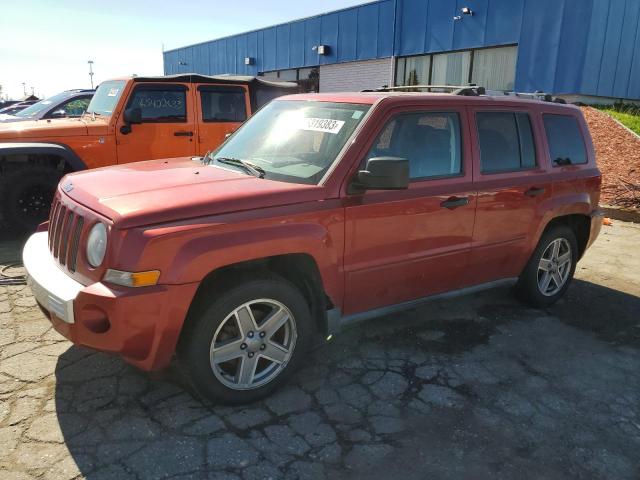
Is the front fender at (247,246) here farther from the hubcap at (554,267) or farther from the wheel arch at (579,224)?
the wheel arch at (579,224)

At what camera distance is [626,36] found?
16.1 metres

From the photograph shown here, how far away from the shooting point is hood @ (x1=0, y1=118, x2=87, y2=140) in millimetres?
6238

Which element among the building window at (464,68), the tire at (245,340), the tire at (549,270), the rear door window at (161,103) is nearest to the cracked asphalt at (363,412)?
the tire at (245,340)

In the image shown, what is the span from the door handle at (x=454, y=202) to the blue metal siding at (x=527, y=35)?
44.8ft

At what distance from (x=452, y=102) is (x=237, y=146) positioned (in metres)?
1.64

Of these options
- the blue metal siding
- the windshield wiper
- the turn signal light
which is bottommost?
the turn signal light

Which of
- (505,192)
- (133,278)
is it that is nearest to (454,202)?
(505,192)

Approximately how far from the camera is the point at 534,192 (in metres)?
4.31

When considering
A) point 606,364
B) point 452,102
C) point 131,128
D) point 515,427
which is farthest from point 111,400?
point 131,128

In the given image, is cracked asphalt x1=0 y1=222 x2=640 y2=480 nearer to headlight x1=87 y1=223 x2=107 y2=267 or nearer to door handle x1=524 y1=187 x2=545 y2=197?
headlight x1=87 y1=223 x2=107 y2=267

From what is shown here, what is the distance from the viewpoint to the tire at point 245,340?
2.85 meters

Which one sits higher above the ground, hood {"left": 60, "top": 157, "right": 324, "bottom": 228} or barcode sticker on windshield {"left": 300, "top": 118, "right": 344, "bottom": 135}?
barcode sticker on windshield {"left": 300, "top": 118, "right": 344, "bottom": 135}

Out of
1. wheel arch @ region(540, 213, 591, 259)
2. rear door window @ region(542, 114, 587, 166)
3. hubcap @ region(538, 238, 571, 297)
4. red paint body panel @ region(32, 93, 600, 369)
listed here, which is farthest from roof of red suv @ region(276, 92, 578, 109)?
hubcap @ region(538, 238, 571, 297)

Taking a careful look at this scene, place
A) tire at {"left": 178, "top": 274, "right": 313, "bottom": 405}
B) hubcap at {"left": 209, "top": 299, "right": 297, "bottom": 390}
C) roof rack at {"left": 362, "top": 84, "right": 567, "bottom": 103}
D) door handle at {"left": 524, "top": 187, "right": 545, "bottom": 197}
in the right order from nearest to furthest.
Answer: tire at {"left": 178, "top": 274, "right": 313, "bottom": 405} < hubcap at {"left": 209, "top": 299, "right": 297, "bottom": 390} < roof rack at {"left": 362, "top": 84, "right": 567, "bottom": 103} < door handle at {"left": 524, "top": 187, "right": 545, "bottom": 197}
